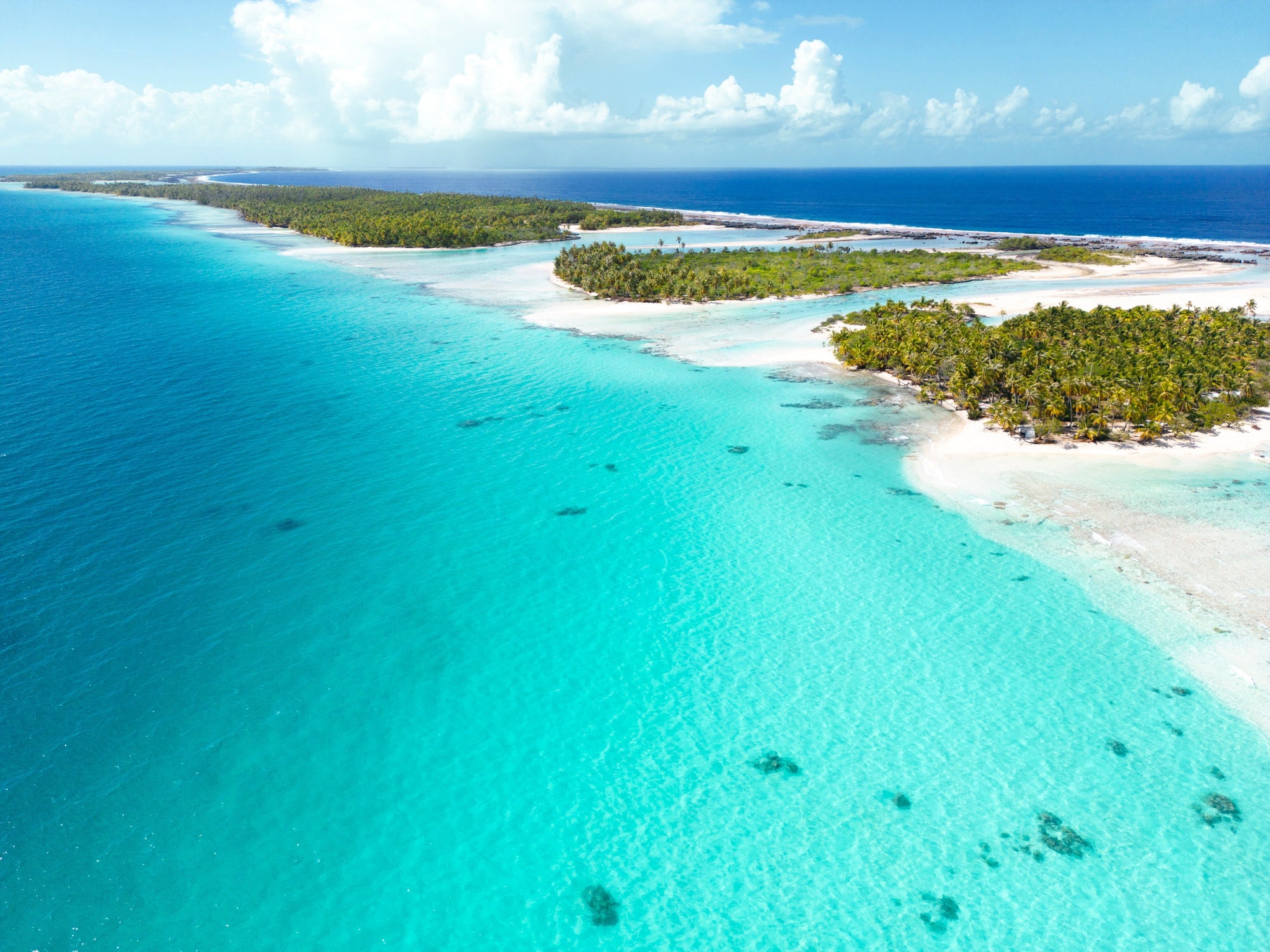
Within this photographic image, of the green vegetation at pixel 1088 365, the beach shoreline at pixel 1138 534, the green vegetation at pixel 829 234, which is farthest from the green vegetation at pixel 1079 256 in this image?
the beach shoreline at pixel 1138 534

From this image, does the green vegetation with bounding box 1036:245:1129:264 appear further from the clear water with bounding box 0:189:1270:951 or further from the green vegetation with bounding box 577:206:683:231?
the clear water with bounding box 0:189:1270:951

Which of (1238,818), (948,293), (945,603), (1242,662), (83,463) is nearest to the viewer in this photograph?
(1238,818)

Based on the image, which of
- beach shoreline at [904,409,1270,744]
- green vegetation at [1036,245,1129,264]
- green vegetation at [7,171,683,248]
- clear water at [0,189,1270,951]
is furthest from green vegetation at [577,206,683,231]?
beach shoreline at [904,409,1270,744]

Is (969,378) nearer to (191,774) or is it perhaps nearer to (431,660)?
(431,660)

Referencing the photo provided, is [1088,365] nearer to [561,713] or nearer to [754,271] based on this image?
[561,713]

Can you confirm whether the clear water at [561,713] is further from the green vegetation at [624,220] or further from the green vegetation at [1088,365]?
the green vegetation at [624,220]

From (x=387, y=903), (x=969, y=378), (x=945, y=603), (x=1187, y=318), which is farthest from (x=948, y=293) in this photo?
(x=387, y=903)

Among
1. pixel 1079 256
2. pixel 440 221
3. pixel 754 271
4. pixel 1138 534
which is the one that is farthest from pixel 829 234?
pixel 1138 534
